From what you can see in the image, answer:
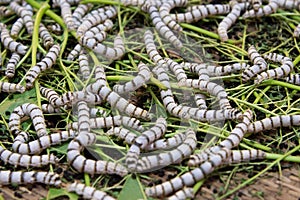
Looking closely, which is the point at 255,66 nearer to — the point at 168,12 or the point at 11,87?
the point at 168,12

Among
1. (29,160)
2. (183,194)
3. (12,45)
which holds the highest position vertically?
(12,45)

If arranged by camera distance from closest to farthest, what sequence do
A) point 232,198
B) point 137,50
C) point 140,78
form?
point 232,198 < point 140,78 < point 137,50

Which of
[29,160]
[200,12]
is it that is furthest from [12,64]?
[200,12]

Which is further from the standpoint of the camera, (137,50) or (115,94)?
(137,50)

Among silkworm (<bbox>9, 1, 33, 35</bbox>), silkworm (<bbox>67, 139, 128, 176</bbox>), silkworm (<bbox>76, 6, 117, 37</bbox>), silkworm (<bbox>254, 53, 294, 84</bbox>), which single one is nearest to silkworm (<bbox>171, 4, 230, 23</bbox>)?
silkworm (<bbox>76, 6, 117, 37</bbox>)

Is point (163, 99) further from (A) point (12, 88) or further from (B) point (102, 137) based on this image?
(A) point (12, 88)

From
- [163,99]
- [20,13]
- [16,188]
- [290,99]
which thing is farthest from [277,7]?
[16,188]

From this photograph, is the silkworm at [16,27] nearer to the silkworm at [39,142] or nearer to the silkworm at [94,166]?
the silkworm at [39,142]

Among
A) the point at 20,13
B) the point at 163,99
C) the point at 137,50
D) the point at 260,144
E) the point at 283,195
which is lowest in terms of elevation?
the point at 283,195
